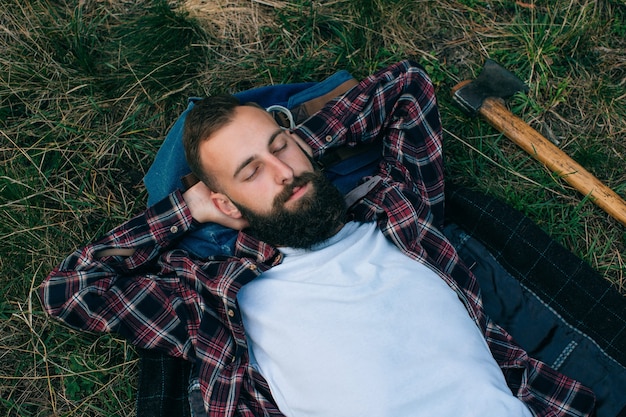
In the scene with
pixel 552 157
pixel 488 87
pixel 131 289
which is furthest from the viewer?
pixel 488 87

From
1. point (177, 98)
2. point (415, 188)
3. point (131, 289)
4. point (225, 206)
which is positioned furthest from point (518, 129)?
point (131, 289)

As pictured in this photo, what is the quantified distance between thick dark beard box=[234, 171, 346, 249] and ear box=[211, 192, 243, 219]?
0.08 metres

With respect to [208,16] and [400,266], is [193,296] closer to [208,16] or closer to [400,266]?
[400,266]

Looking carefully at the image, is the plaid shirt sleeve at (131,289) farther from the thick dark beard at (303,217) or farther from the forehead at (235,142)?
the thick dark beard at (303,217)

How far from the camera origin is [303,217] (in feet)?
9.38

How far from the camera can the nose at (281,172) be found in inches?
111

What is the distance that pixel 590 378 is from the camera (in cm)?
319

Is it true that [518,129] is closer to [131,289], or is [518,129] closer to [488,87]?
[488,87]

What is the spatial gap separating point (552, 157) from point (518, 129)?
0.29m

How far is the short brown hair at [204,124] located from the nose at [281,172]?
1.16ft

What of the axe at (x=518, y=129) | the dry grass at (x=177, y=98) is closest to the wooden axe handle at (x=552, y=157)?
the axe at (x=518, y=129)

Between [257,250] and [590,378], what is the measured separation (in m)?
2.12

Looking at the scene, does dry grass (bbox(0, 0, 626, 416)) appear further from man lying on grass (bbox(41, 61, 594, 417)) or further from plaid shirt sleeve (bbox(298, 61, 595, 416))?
man lying on grass (bbox(41, 61, 594, 417))

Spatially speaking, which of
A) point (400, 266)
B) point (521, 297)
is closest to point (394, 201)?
point (400, 266)
